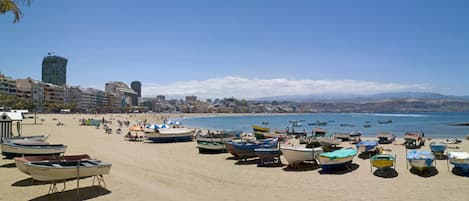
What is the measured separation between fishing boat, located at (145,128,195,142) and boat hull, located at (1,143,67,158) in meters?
13.0

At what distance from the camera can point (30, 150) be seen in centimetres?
1553

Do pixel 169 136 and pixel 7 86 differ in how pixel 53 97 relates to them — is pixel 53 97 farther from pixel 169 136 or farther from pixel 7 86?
pixel 169 136

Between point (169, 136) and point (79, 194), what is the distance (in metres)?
18.4

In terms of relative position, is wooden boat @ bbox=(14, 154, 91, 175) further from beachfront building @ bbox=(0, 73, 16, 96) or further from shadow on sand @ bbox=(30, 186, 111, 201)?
beachfront building @ bbox=(0, 73, 16, 96)

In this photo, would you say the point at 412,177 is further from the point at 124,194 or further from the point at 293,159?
the point at 124,194

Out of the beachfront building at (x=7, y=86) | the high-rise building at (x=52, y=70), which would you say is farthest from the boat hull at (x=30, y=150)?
the high-rise building at (x=52, y=70)

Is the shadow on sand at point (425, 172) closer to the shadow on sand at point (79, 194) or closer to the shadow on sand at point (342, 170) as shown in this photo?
the shadow on sand at point (342, 170)

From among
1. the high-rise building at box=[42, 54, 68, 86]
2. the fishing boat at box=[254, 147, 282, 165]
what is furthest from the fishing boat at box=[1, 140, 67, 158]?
the high-rise building at box=[42, 54, 68, 86]

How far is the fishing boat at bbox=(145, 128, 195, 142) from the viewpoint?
2872 centimetres

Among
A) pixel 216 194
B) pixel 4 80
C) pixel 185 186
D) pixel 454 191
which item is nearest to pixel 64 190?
pixel 185 186

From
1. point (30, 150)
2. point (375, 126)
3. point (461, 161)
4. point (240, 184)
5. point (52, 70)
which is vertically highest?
point (52, 70)

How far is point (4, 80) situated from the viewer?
298ft

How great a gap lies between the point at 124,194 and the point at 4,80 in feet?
328

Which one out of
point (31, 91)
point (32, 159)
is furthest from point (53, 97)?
point (32, 159)
